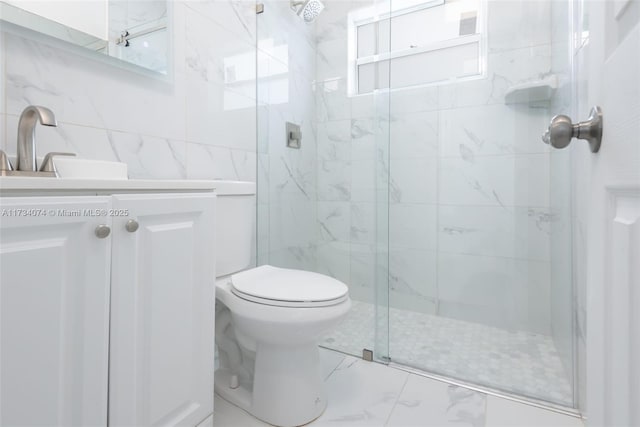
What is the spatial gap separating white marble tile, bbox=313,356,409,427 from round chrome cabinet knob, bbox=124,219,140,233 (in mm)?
849

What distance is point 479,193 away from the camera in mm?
1715

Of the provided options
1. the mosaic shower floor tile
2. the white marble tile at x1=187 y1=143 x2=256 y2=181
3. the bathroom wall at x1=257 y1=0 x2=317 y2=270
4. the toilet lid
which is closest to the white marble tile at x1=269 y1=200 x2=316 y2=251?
the bathroom wall at x1=257 y1=0 x2=317 y2=270

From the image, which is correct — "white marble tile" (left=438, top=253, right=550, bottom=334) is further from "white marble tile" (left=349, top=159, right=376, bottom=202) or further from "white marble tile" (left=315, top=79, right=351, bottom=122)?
"white marble tile" (left=315, top=79, right=351, bottom=122)

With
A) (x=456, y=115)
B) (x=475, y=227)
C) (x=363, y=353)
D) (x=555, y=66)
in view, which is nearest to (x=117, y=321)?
(x=363, y=353)

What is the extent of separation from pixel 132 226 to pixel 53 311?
0.68 feet

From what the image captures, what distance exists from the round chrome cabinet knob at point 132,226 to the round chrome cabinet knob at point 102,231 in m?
0.04

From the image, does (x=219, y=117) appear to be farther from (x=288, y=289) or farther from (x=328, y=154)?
(x=288, y=289)

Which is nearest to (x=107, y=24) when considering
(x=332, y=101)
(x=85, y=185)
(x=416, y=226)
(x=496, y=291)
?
(x=85, y=185)

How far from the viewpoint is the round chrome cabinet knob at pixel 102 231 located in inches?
26.8

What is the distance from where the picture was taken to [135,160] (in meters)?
1.20

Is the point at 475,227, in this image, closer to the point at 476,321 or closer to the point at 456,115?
the point at 476,321

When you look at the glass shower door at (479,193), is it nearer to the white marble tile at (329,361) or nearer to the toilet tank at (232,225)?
the white marble tile at (329,361)

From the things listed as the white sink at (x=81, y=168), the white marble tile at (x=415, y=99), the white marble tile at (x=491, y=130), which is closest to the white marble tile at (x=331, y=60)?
the white marble tile at (x=415, y=99)

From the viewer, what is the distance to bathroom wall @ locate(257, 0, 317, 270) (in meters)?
1.81
